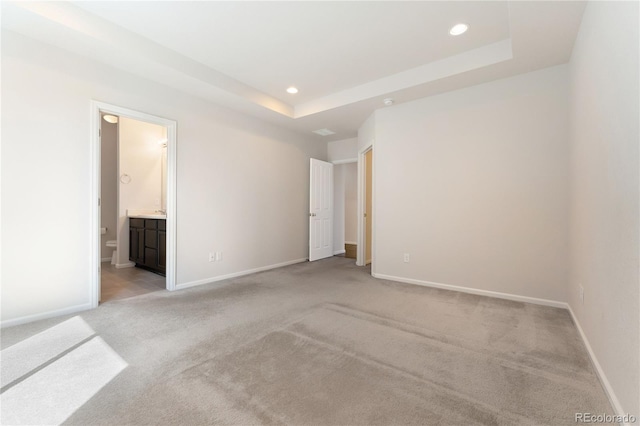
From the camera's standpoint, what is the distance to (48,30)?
2359 millimetres

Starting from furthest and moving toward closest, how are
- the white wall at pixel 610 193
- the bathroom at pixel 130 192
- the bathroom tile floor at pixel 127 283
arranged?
the bathroom at pixel 130 192 < the bathroom tile floor at pixel 127 283 < the white wall at pixel 610 193

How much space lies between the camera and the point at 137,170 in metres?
5.06

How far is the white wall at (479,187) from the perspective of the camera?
2.98 m

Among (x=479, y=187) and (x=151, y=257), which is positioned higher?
(x=479, y=187)

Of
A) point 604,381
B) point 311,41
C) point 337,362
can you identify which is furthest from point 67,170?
point 604,381

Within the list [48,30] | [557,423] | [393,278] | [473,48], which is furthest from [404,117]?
[48,30]

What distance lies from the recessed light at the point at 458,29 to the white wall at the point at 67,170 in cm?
303

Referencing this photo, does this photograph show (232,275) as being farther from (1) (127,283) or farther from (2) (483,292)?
(2) (483,292)

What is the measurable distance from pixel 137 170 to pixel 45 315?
10.2 ft

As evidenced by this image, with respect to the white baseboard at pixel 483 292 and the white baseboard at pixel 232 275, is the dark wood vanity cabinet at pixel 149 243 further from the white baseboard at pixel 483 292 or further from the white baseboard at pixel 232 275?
the white baseboard at pixel 483 292

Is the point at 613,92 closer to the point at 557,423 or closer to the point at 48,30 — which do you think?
the point at 557,423

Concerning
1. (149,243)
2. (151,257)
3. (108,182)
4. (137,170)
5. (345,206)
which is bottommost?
(151,257)

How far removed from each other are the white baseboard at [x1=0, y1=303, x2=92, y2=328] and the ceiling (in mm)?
2489

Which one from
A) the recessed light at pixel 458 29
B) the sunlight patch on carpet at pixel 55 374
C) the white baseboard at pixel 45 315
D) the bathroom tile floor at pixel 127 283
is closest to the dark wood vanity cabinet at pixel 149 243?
the bathroom tile floor at pixel 127 283
